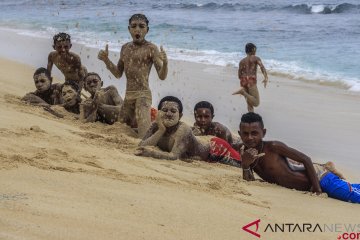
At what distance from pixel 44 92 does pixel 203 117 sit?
2.65 meters

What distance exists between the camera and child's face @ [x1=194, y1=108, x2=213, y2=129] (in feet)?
21.9

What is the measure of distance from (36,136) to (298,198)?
234 centimetres

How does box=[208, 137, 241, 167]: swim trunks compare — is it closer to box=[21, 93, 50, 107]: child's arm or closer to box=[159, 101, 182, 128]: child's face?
box=[159, 101, 182, 128]: child's face

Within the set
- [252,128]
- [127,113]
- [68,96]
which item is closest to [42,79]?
[68,96]

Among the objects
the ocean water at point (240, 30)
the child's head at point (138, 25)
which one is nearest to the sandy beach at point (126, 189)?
the child's head at point (138, 25)

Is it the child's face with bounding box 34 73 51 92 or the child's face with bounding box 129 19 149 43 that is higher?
the child's face with bounding box 129 19 149 43

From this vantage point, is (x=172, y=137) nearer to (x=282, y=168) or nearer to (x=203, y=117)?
(x=203, y=117)

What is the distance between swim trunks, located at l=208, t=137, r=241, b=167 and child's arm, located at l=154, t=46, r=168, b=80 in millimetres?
1012

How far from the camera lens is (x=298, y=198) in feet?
15.4

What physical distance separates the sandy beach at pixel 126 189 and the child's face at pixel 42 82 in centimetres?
38

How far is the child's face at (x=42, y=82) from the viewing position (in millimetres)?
7953

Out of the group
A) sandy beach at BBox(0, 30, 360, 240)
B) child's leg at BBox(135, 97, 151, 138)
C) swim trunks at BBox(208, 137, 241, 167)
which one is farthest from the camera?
child's leg at BBox(135, 97, 151, 138)

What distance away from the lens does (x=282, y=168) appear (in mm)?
5082

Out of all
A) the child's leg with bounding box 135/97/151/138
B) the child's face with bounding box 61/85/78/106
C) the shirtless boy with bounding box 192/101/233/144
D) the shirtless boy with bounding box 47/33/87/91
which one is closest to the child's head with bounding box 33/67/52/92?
the child's face with bounding box 61/85/78/106
